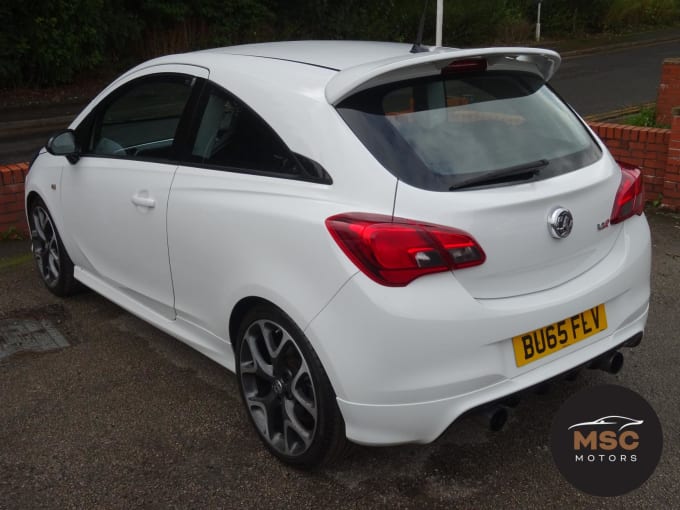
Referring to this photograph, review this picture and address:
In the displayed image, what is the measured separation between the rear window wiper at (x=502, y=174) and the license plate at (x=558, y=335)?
0.57 metres

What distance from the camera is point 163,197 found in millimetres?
3637

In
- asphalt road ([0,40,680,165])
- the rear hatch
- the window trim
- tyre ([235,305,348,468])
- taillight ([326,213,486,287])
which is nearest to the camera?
taillight ([326,213,486,287])

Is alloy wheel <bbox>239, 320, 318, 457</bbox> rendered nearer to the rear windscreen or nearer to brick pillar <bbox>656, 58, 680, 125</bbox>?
the rear windscreen

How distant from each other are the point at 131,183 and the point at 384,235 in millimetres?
1710

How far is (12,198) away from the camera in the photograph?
245 inches

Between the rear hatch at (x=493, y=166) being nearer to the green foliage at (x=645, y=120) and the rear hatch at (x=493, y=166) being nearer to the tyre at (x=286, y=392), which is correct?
the tyre at (x=286, y=392)

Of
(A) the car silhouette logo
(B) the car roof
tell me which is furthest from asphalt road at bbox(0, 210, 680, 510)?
(B) the car roof

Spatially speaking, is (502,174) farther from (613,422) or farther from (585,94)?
(585,94)

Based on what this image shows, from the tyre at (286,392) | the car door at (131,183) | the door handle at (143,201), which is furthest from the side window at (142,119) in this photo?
the tyre at (286,392)

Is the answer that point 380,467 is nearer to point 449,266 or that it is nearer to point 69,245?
point 449,266

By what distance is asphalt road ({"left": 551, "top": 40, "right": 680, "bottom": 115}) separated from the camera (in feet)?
44.0

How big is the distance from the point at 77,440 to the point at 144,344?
1.01m

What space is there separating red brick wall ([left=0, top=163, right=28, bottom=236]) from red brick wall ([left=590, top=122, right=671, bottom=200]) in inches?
186

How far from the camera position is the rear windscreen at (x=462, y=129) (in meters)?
2.86
